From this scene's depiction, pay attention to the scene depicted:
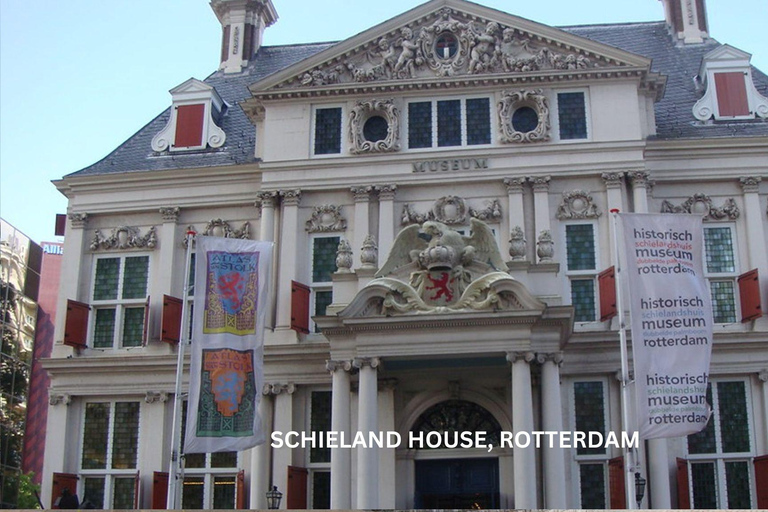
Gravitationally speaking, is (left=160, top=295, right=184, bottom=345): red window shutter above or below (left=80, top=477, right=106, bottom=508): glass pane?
above

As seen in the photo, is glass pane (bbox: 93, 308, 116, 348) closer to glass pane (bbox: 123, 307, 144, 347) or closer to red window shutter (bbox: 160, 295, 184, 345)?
glass pane (bbox: 123, 307, 144, 347)

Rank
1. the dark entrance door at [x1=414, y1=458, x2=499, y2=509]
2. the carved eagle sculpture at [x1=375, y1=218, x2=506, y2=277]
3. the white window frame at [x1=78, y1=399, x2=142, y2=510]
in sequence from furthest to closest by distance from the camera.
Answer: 1. the white window frame at [x1=78, y1=399, x2=142, y2=510]
2. the dark entrance door at [x1=414, y1=458, x2=499, y2=509]
3. the carved eagle sculpture at [x1=375, y1=218, x2=506, y2=277]

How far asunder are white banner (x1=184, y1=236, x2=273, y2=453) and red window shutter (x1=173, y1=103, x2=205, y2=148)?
940 cm

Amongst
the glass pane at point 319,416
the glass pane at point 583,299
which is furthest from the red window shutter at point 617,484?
the glass pane at point 319,416

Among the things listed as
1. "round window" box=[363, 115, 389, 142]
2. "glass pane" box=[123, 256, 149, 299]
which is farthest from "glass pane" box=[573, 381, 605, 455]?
"glass pane" box=[123, 256, 149, 299]

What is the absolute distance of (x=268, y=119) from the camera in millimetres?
33031

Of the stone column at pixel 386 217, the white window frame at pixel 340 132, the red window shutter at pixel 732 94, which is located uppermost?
the red window shutter at pixel 732 94

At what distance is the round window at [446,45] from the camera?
3262 centimetres

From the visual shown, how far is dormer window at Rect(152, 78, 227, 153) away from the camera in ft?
115

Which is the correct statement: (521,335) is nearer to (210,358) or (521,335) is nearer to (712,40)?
(210,358)

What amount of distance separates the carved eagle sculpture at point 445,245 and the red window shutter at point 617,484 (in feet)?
19.6

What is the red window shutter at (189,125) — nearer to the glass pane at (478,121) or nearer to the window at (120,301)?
the window at (120,301)

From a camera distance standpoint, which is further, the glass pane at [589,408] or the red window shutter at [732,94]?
the red window shutter at [732,94]

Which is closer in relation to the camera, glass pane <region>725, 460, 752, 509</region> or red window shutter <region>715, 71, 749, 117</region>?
glass pane <region>725, 460, 752, 509</region>
